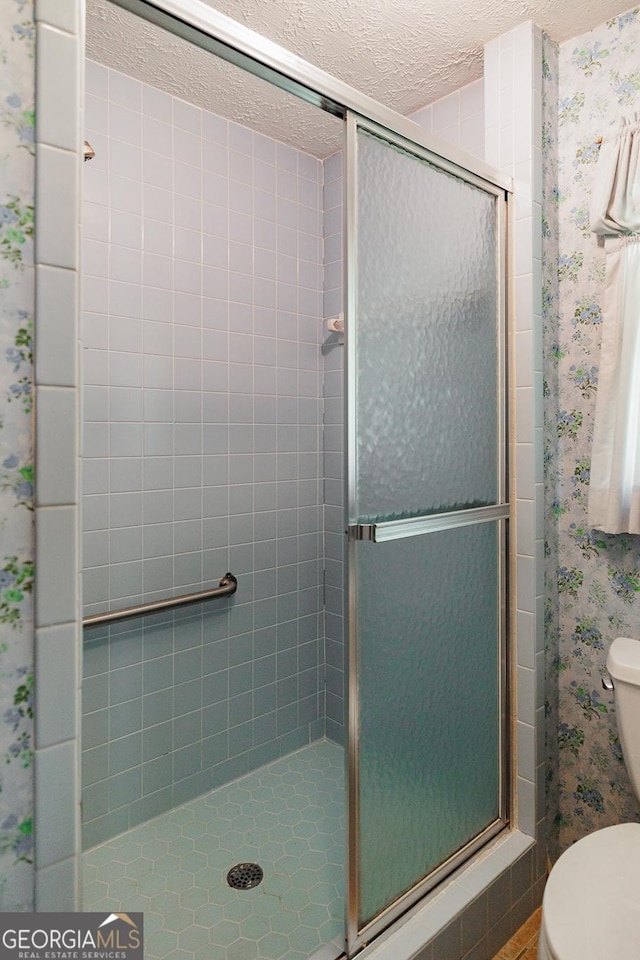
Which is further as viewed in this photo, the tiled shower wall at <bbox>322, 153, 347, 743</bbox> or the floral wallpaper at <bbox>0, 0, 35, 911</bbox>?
the tiled shower wall at <bbox>322, 153, 347, 743</bbox>

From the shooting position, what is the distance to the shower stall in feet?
4.18

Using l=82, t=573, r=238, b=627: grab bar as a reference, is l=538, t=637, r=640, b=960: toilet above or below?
below

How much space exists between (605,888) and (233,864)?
108 centimetres

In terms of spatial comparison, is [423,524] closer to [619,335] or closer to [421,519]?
[421,519]

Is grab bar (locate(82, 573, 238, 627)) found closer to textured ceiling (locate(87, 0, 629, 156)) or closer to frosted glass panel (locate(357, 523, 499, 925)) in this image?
frosted glass panel (locate(357, 523, 499, 925))

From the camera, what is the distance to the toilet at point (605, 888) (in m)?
0.99

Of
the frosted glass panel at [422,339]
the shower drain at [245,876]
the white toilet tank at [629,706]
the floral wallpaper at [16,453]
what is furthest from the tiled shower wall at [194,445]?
the white toilet tank at [629,706]

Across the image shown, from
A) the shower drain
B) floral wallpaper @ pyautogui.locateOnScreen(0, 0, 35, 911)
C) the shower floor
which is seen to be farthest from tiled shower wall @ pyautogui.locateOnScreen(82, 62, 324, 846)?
floral wallpaper @ pyautogui.locateOnScreen(0, 0, 35, 911)

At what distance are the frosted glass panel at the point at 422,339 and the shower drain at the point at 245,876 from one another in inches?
46.5

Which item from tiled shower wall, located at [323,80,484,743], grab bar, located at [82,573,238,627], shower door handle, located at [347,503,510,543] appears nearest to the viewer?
shower door handle, located at [347,503,510,543]

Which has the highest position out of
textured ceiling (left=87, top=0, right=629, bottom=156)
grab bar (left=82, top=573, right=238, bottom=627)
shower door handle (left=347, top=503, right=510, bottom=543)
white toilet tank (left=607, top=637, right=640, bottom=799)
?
textured ceiling (left=87, top=0, right=629, bottom=156)

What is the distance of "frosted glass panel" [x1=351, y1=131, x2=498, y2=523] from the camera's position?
1.25 metres

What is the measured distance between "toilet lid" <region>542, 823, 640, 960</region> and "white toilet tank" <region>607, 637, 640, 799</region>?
0.45ft

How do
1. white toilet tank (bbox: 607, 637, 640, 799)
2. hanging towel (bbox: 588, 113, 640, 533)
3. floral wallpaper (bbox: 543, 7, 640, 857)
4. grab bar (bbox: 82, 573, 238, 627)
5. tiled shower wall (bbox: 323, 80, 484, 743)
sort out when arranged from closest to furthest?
white toilet tank (bbox: 607, 637, 640, 799), hanging towel (bbox: 588, 113, 640, 533), floral wallpaper (bbox: 543, 7, 640, 857), grab bar (bbox: 82, 573, 238, 627), tiled shower wall (bbox: 323, 80, 484, 743)
